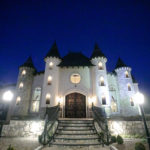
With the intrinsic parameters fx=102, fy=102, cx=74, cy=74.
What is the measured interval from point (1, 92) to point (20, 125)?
60.8ft

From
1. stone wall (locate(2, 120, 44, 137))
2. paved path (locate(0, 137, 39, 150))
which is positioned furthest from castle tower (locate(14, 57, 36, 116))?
paved path (locate(0, 137, 39, 150))

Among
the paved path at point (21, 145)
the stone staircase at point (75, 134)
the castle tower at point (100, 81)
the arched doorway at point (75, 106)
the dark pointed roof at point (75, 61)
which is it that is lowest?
the paved path at point (21, 145)

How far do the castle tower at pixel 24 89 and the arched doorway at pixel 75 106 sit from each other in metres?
7.14

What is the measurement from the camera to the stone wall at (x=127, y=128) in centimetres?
961

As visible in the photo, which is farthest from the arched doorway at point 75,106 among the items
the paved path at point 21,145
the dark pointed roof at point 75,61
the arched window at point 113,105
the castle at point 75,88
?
the paved path at point 21,145

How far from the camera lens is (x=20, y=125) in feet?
→ 33.3

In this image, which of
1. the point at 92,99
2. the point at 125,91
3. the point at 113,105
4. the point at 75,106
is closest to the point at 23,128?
the point at 75,106

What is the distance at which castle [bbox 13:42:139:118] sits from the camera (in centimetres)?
1571

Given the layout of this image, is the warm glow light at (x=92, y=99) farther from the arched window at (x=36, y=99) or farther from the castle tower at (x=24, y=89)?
the castle tower at (x=24, y=89)

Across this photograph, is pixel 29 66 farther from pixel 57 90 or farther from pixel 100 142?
pixel 100 142

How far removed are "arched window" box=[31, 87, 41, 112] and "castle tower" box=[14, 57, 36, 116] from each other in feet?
2.73

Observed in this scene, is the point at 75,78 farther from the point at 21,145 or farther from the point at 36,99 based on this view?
the point at 21,145

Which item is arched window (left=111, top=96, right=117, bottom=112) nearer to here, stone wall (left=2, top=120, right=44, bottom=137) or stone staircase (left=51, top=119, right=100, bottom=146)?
stone staircase (left=51, top=119, right=100, bottom=146)

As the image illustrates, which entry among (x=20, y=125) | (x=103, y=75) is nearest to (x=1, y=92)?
(x=20, y=125)
